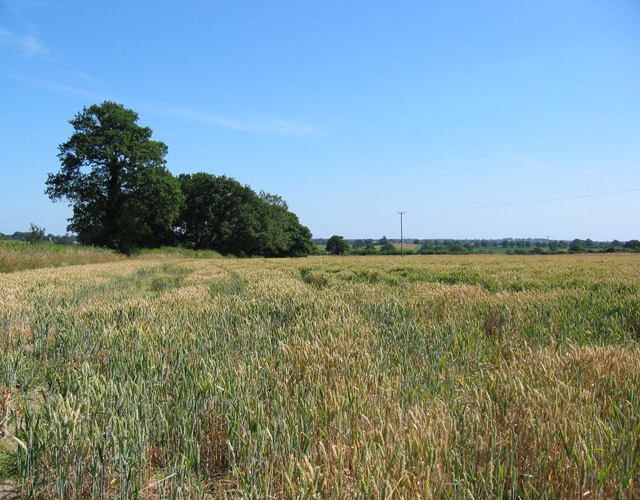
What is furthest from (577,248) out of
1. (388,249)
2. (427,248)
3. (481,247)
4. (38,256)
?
(38,256)

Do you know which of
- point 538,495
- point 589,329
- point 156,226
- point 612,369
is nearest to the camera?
point 538,495

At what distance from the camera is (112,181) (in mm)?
40750

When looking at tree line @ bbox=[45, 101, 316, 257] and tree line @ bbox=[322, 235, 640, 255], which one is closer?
tree line @ bbox=[45, 101, 316, 257]

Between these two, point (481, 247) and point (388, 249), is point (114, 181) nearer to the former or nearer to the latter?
point (388, 249)

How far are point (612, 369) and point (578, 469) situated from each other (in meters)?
1.51

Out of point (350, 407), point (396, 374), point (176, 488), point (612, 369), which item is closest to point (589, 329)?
point (612, 369)

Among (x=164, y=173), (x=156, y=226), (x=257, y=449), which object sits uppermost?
(x=164, y=173)

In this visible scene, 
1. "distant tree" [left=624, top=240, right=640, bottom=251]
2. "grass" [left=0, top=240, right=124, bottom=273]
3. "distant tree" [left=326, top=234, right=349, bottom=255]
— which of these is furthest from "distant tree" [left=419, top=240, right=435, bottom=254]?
"grass" [left=0, top=240, right=124, bottom=273]

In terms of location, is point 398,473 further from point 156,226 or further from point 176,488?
point 156,226

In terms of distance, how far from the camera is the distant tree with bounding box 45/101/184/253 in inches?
1543

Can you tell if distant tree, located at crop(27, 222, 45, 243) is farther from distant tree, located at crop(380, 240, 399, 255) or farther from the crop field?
distant tree, located at crop(380, 240, 399, 255)

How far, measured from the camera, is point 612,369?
8.84ft

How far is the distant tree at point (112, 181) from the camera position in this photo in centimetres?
3919

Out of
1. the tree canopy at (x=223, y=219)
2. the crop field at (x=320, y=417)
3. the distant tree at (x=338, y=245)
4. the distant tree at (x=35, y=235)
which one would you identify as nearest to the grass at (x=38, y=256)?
the distant tree at (x=35, y=235)
